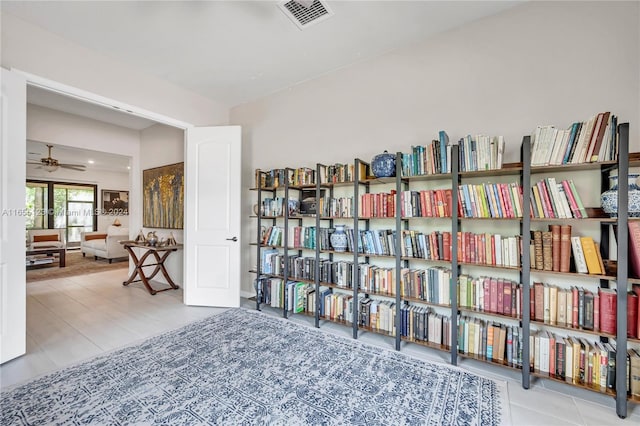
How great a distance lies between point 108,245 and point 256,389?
655 centimetres

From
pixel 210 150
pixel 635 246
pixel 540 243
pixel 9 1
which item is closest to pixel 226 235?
pixel 210 150

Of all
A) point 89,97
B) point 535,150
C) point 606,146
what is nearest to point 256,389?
point 535,150

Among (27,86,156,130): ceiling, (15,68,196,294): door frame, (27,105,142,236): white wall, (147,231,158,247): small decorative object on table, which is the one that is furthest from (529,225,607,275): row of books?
(27,105,142,236): white wall

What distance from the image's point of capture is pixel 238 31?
2.43 m

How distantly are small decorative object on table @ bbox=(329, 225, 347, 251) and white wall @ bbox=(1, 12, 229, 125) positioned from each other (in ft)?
8.44

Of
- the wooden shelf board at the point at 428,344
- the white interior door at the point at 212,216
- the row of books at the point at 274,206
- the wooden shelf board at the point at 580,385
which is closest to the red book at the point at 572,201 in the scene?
the wooden shelf board at the point at 580,385

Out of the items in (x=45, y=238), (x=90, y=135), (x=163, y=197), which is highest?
(x=90, y=135)

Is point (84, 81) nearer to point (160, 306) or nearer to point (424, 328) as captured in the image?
point (160, 306)

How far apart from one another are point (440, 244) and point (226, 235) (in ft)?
8.43

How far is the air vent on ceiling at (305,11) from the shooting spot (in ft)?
6.66

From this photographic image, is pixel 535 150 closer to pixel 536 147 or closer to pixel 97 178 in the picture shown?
pixel 536 147

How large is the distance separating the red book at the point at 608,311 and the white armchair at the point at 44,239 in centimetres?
839

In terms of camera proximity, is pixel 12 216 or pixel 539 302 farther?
pixel 12 216

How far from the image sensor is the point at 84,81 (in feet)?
8.51
